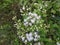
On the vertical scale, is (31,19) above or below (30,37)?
above

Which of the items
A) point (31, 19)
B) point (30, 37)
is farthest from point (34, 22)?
point (30, 37)

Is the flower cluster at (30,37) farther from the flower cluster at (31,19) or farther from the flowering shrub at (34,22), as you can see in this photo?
the flower cluster at (31,19)

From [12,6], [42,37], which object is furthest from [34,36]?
[12,6]

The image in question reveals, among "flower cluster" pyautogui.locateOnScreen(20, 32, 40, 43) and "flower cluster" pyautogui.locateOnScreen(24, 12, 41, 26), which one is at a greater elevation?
"flower cluster" pyautogui.locateOnScreen(24, 12, 41, 26)

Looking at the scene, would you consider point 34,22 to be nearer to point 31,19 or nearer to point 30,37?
point 31,19

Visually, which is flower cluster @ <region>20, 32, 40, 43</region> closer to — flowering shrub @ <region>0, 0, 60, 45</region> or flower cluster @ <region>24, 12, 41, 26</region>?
flowering shrub @ <region>0, 0, 60, 45</region>

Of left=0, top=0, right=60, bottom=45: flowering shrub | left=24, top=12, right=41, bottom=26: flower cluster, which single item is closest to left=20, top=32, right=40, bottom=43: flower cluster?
left=0, top=0, right=60, bottom=45: flowering shrub

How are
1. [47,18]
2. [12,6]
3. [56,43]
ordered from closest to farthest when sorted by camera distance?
1. [56,43]
2. [47,18]
3. [12,6]

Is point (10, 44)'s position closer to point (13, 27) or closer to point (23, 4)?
point (13, 27)

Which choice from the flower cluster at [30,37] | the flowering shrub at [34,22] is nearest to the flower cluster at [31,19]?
the flowering shrub at [34,22]

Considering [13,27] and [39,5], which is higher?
[39,5]

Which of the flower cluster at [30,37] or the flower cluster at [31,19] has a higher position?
the flower cluster at [31,19]

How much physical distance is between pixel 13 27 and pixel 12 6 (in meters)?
0.45

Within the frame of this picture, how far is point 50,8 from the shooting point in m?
3.53
